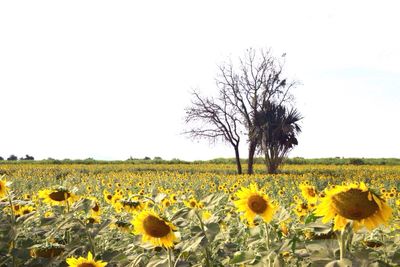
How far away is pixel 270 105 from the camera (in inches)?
1291

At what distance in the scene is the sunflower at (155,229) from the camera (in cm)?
264

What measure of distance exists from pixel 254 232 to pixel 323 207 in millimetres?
→ 914

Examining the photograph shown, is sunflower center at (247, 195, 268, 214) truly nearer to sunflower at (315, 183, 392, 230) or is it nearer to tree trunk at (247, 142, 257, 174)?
sunflower at (315, 183, 392, 230)

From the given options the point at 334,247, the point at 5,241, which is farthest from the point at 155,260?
the point at 5,241

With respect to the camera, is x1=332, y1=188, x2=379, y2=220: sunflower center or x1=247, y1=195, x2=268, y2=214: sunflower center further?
x1=247, y1=195, x2=268, y2=214: sunflower center

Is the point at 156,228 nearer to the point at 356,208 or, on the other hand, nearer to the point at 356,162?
the point at 356,208

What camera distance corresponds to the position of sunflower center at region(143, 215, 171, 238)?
8.66ft

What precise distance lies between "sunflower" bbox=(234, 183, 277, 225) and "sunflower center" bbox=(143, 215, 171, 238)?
0.72 m

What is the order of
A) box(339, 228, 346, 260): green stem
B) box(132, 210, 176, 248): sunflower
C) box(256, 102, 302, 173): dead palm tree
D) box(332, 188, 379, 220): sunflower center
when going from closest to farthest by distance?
box(339, 228, 346, 260): green stem, box(332, 188, 379, 220): sunflower center, box(132, 210, 176, 248): sunflower, box(256, 102, 302, 173): dead palm tree

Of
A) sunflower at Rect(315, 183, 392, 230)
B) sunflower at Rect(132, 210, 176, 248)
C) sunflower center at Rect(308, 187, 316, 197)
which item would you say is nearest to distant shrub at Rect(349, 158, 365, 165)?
sunflower center at Rect(308, 187, 316, 197)

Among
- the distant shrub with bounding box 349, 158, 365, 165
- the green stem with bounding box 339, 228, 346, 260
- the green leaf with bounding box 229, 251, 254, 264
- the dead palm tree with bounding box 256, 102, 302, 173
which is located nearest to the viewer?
the green stem with bounding box 339, 228, 346, 260

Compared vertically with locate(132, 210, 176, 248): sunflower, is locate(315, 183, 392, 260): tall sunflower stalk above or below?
above

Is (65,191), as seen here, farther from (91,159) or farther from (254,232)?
(91,159)

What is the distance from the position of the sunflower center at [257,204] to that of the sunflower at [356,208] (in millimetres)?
979
